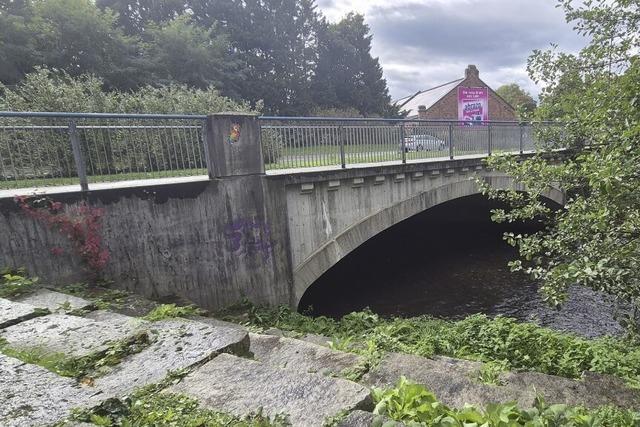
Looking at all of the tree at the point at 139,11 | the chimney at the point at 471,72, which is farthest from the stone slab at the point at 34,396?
the chimney at the point at 471,72

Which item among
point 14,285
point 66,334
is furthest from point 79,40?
point 66,334

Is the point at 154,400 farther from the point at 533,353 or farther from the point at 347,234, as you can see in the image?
the point at 347,234

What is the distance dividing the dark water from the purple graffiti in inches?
121

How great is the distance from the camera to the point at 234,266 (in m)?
6.55

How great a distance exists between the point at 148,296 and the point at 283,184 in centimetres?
285

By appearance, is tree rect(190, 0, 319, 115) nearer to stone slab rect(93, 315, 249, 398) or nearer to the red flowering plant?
the red flowering plant

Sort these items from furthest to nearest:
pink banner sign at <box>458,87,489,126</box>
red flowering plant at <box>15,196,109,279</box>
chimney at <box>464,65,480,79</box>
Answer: chimney at <box>464,65,480,79</box>, pink banner sign at <box>458,87,489,126</box>, red flowering plant at <box>15,196,109,279</box>

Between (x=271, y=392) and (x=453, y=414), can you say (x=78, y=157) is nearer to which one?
(x=271, y=392)

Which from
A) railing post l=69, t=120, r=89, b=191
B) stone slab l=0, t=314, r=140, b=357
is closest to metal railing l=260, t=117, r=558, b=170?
railing post l=69, t=120, r=89, b=191

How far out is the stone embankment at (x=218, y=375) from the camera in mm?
1869

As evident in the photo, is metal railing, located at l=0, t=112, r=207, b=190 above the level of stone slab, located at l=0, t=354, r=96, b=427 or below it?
above

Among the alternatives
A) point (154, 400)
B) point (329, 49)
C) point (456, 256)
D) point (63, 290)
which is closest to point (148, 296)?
point (63, 290)

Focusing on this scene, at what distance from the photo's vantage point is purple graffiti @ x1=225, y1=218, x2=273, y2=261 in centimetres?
648

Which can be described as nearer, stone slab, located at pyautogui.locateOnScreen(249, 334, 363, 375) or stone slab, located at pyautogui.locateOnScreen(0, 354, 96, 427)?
stone slab, located at pyautogui.locateOnScreen(0, 354, 96, 427)
